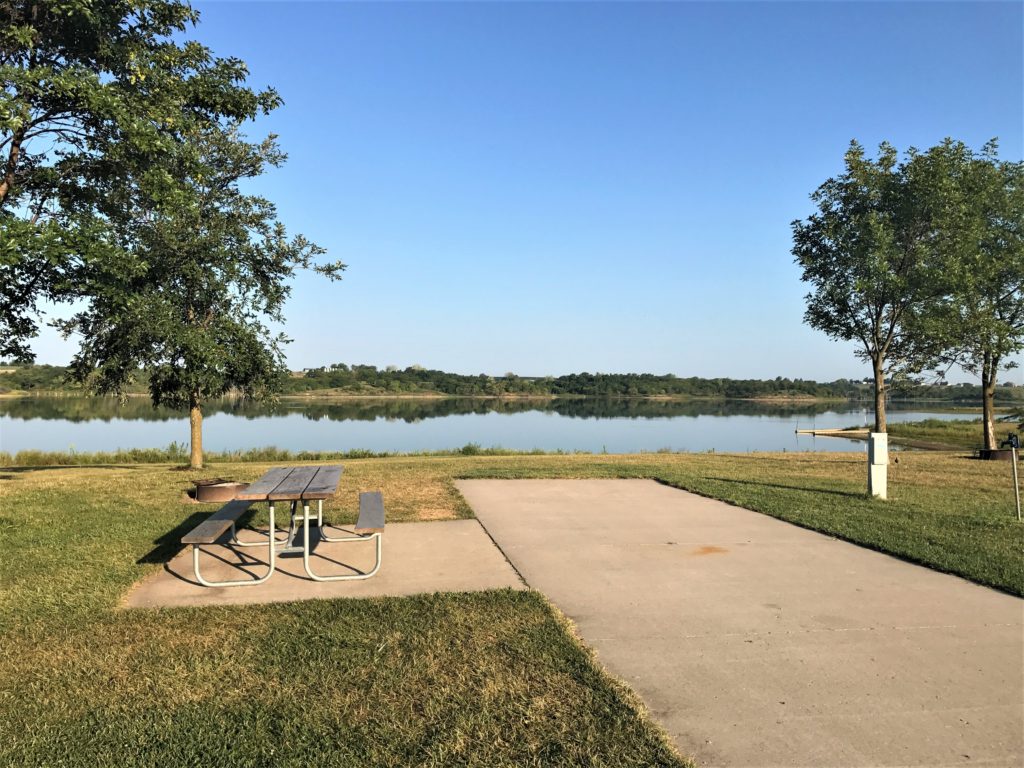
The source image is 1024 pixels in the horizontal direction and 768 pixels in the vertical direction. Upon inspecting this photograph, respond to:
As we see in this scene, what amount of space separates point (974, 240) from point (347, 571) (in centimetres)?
1582

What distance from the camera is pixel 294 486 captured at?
16.5 feet

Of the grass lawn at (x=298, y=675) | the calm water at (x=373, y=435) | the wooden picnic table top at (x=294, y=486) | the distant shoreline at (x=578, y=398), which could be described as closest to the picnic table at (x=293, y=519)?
the wooden picnic table top at (x=294, y=486)

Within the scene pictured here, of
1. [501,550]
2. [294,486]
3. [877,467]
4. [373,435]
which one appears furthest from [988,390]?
[373,435]

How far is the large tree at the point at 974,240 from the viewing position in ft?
47.5

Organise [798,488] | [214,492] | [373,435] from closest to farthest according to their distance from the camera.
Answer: [214,492], [798,488], [373,435]

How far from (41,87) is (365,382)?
80.5 metres

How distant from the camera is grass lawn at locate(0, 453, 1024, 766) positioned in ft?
8.38

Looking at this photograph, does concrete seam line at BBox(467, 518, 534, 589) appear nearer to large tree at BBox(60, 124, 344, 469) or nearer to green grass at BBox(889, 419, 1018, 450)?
large tree at BBox(60, 124, 344, 469)

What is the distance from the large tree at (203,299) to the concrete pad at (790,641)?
769cm

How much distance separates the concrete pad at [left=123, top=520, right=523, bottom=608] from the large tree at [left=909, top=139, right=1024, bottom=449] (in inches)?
503

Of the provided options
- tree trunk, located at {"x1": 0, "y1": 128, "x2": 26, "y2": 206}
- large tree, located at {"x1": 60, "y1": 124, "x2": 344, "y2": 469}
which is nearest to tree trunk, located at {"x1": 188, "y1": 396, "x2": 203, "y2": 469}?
large tree, located at {"x1": 60, "y1": 124, "x2": 344, "y2": 469}

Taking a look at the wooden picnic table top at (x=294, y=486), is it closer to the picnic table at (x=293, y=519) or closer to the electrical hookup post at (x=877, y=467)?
the picnic table at (x=293, y=519)

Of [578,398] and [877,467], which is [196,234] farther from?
[578,398]

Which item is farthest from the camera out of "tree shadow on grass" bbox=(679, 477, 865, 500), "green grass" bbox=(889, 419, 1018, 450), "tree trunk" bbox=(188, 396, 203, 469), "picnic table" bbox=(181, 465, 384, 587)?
"green grass" bbox=(889, 419, 1018, 450)
